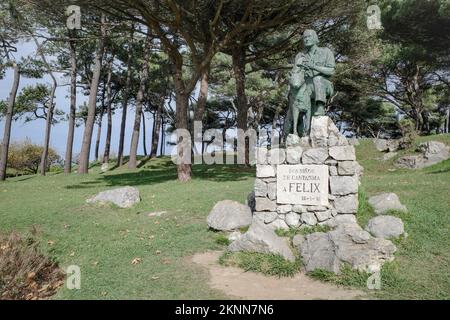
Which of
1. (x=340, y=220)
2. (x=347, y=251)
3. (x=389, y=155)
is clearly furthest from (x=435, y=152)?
(x=347, y=251)

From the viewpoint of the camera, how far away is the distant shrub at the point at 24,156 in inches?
1257

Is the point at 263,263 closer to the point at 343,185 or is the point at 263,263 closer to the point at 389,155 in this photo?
the point at 343,185

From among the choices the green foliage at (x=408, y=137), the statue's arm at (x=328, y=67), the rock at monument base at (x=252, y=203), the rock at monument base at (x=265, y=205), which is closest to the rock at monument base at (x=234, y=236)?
the rock at monument base at (x=265, y=205)

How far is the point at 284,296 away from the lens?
5441mm

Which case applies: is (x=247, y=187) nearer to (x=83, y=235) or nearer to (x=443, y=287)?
(x=83, y=235)

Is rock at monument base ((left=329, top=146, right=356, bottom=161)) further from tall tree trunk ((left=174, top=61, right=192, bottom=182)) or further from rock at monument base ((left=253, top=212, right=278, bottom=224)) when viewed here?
tall tree trunk ((left=174, top=61, right=192, bottom=182))

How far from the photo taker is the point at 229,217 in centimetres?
815

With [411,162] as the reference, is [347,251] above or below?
below

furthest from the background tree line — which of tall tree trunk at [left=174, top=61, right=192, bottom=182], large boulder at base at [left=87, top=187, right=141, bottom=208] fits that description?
large boulder at base at [left=87, top=187, right=141, bottom=208]

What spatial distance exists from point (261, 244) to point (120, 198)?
563 cm

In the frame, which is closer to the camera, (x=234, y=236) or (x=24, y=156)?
(x=234, y=236)

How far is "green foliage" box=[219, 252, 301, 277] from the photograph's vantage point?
20.7 ft

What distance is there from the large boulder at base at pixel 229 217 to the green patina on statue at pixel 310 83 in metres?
1.98

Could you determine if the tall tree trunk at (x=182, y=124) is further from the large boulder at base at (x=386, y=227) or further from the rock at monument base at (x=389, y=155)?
the rock at monument base at (x=389, y=155)
